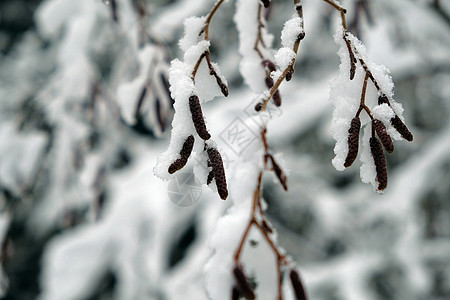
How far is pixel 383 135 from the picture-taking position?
0.57 metres

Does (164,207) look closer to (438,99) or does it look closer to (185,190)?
(185,190)

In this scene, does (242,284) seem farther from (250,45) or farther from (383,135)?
(250,45)

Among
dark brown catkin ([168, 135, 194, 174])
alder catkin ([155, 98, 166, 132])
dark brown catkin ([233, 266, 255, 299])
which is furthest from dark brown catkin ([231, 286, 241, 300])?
alder catkin ([155, 98, 166, 132])

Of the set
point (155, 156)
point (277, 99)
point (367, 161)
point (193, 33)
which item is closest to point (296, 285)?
point (367, 161)

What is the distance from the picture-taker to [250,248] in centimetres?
81

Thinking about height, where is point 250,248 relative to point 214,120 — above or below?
above

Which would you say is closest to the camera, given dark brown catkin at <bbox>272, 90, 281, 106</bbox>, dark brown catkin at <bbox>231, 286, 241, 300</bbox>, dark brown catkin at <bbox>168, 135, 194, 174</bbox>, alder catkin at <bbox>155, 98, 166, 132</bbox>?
dark brown catkin at <bbox>168, 135, 194, 174</bbox>

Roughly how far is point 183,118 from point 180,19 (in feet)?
4.96

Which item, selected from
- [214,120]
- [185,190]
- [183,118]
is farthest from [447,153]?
[183,118]

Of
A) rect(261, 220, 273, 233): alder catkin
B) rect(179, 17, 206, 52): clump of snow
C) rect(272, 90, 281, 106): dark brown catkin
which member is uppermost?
rect(179, 17, 206, 52): clump of snow

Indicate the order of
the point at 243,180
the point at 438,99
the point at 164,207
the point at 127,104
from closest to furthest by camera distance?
the point at 243,180 < the point at 127,104 < the point at 164,207 < the point at 438,99

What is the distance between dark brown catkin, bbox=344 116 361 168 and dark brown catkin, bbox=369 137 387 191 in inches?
1.5

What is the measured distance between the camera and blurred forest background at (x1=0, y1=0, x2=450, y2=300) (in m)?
1.79

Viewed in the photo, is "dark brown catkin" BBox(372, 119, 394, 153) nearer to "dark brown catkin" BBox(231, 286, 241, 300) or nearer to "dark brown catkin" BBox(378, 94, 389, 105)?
"dark brown catkin" BBox(378, 94, 389, 105)
